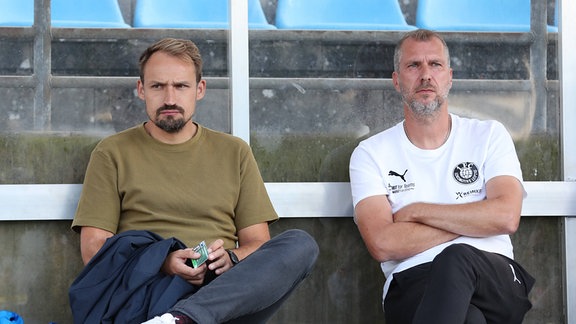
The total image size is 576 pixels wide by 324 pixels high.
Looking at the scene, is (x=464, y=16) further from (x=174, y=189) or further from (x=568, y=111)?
(x=174, y=189)

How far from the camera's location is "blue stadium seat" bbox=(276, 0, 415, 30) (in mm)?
3957

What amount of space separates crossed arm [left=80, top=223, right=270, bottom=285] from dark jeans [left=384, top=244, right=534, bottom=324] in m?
0.52

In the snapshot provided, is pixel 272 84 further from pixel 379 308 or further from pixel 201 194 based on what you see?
pixel 379 308

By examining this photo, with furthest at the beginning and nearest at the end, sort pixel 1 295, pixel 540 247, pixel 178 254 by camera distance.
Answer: pixel 540 247, pixel 1 295, pixel 178 254

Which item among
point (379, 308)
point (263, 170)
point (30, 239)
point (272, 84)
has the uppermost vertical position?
point (272, 84)

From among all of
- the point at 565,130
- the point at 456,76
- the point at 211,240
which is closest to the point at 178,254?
the point at 211,240

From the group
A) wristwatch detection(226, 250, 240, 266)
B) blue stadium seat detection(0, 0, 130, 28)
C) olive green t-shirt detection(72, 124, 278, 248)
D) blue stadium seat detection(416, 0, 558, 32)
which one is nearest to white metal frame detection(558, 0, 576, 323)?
blue stadium seat detection(416, 0, 558, 32)

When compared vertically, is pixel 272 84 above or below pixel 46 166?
above

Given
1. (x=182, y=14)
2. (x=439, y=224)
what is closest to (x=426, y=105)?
(x=439, y=224)

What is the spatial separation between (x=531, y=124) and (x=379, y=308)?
3.31ft

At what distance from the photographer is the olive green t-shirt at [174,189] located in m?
3.36

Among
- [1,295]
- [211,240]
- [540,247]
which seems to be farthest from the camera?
[540,247]

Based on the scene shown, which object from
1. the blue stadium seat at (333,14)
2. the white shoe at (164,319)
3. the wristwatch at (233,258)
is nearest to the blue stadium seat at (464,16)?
the blue stadium seat at (333,14)

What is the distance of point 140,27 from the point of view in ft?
12.7
